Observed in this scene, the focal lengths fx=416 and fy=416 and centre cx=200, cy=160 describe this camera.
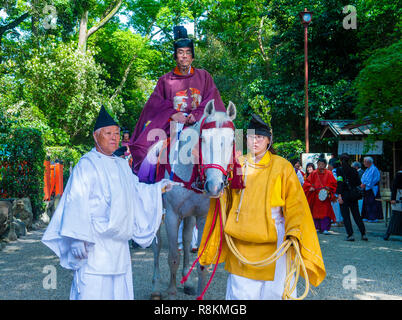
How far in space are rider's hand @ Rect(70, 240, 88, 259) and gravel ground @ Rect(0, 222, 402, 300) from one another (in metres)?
2.09

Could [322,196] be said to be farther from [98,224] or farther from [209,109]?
[98,224]

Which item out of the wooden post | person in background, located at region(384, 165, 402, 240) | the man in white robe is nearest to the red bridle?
the man in white robe

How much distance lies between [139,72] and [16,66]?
36.6 feet

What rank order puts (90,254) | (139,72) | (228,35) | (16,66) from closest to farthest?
(90,254)
(16,66)
(228,35)
(139,72)

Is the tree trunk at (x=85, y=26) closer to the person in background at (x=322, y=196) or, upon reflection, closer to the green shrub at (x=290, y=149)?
the green shrub at (x=290, y=149)

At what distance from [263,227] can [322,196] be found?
26.4ft

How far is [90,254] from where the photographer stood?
349 cm

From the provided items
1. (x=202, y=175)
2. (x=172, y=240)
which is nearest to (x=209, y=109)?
(x=202, y=175)

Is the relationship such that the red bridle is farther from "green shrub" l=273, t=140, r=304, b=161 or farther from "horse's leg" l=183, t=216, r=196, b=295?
"green shrub" l=273, t=140, r=304, b=161

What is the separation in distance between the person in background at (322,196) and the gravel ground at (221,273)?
4.75 feet

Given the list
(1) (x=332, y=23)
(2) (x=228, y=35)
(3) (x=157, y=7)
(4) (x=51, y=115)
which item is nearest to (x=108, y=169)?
(4) (x=51, y=115)

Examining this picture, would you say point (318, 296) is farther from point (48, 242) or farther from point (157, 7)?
point (157, 7)

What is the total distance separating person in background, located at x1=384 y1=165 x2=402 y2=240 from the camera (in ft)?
29.9

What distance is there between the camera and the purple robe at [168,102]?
5.12 m
